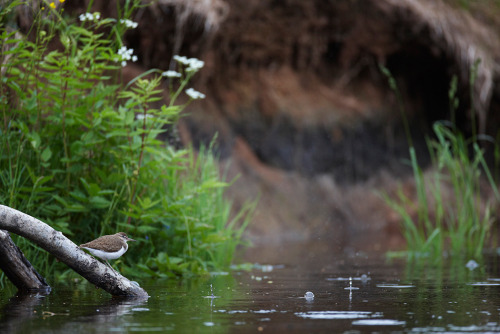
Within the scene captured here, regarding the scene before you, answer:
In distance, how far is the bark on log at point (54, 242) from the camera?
3.29m

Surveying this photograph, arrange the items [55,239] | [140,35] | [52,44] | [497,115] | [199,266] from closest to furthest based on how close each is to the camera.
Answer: [55,239] → [199,266] → [52,44] → [140,35] → [497,115]

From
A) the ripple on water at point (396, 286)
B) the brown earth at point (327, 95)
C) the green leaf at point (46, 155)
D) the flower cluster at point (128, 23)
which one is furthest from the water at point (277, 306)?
the brown earth at point (327, 95)

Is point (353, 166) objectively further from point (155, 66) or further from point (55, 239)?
point (55, 239)

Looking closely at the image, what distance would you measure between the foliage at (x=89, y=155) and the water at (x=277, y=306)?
401 millimetres

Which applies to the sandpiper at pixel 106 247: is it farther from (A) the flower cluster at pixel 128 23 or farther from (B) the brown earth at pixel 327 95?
(B) the brown earth at pixel 327 95

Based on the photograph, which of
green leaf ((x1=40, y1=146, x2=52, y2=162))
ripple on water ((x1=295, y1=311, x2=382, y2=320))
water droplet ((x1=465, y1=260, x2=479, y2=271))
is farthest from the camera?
water droplet ((x1=465, y1=260, x2=479, y2=271))

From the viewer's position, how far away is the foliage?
13.7ft

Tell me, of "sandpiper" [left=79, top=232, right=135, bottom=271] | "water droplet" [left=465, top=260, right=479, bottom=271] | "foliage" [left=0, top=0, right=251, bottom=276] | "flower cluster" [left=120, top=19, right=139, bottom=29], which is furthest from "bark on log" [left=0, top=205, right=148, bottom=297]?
"water droplet" [left=465, top=260, right=479, bottom=271]

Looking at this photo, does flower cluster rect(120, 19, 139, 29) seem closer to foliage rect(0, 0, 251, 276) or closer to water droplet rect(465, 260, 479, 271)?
foliage rect(0, 0, 251, 276)

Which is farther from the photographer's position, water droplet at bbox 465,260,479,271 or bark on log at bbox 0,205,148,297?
water droplet at bbox 465,260,479,271

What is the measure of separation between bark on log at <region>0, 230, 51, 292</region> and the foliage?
0.44 m

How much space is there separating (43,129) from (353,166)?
829 cm

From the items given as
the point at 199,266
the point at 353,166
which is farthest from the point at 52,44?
the point at 353,166

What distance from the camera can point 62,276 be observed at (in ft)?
14.0
